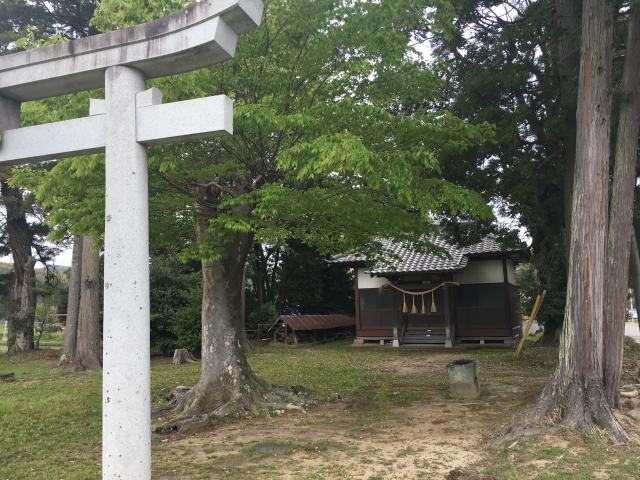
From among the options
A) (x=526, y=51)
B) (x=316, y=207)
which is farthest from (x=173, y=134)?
(x=526, y=51)

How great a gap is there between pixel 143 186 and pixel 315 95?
437 cm

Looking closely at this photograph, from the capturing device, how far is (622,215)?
8.35 m

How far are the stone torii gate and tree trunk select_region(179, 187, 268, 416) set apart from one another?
408 cm

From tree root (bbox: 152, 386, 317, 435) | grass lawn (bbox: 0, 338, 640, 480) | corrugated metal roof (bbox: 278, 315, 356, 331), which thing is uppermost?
corrugated metal roof (bbox: 278, 315, 356, 331)

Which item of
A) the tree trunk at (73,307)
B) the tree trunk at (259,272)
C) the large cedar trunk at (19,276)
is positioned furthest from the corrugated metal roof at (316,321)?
the large cedar trunk at (19,276)

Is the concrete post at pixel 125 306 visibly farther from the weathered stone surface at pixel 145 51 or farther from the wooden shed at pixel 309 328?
the wooden shed at pixel 309 328

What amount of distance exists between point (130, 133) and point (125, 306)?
1.53 m

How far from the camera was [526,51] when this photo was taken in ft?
39.7

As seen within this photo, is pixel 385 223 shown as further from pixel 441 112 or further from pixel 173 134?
pixel 173 134

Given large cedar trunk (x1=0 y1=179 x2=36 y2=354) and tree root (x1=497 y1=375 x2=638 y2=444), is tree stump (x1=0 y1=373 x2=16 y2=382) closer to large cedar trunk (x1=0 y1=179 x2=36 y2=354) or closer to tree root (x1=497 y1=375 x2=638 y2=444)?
large cedar trunk (x1=0 y1=179 x2=36 y2=354)

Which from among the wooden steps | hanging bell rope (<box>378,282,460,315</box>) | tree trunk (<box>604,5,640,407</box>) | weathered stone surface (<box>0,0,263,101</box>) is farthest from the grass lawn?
the wooden steps

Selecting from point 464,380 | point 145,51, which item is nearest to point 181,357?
point 464,380

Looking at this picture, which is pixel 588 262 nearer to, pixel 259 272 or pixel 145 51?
pixel 145 51

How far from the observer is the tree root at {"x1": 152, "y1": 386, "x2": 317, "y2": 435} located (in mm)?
8398
